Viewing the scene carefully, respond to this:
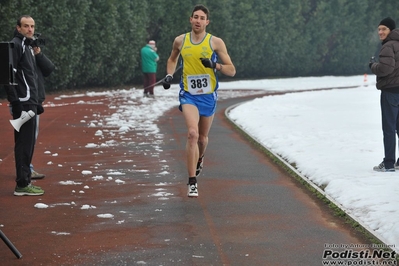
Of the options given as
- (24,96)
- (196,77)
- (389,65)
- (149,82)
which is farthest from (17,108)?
(149,82)

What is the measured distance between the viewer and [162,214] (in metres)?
8.80

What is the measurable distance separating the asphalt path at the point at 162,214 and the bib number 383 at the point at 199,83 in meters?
1.22

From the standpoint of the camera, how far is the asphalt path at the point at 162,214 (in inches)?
278

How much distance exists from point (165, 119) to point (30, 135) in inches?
433

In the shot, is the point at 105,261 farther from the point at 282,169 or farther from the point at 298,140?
the point at 298,140

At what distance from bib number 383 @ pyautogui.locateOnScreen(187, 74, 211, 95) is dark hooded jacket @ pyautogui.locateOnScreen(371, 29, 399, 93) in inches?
103

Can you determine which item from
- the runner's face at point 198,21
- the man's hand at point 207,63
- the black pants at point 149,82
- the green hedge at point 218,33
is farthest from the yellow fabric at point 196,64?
the black pants at point 149,82

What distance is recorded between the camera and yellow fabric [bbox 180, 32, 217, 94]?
9.84m

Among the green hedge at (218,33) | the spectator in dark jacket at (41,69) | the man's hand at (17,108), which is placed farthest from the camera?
the green hedge at (218,33)

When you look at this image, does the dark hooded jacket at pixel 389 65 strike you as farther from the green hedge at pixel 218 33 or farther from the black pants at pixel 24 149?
the green hedge at pixel 218 33

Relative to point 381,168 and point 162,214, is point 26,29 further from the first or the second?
point 381,168

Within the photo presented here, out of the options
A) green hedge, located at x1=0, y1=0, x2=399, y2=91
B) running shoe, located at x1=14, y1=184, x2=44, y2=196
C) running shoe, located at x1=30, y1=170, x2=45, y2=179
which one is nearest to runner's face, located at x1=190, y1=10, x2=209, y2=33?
running shoe, located at x1=14, y1=184, x2=44, y2=196

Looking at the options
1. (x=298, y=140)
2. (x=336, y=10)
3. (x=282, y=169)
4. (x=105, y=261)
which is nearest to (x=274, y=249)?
(x=105, y=261)

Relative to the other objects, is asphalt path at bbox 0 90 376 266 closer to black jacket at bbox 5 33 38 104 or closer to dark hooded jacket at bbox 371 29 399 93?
black jacket at bbox 5 33 38 104
